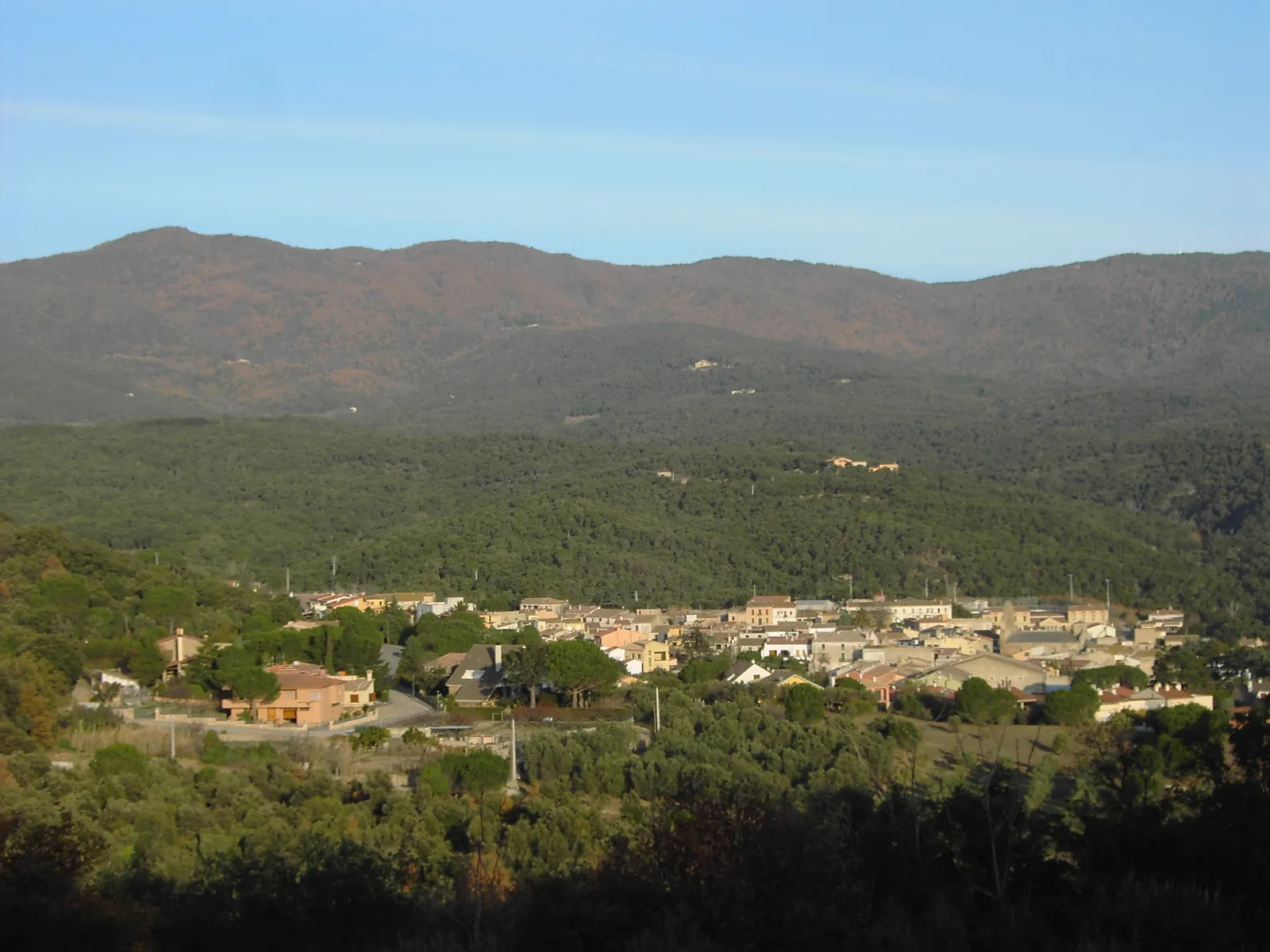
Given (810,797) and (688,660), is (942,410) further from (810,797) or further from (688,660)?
(810,797)

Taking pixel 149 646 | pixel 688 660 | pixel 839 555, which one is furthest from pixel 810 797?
pixel 839 555

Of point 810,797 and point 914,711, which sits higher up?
point 810,797

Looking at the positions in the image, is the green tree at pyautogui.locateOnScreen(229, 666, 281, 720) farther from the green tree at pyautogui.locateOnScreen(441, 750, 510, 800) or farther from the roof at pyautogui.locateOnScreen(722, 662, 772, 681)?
the roof at pyautogui.locateOnScreen(722, 662, 772, 681)

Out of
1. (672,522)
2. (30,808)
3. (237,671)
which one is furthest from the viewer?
(672,522)

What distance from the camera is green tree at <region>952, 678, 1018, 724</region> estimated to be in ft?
103

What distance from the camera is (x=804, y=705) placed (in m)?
30.7

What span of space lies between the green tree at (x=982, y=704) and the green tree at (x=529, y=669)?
8842 millimetres

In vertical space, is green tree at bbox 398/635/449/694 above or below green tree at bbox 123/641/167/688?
below

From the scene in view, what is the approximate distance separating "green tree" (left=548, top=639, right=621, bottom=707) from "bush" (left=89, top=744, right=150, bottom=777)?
1371 cm

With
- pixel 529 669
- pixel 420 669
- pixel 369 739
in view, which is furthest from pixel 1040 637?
pixel 369 739

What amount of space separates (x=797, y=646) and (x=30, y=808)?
2914 centimetres

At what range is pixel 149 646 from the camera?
1288 inches

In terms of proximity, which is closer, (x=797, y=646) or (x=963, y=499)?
(x=797, y=646)

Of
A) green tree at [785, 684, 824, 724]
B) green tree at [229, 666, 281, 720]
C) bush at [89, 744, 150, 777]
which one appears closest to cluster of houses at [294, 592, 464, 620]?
Answer: green tree at [229, 666, 281, 720]
